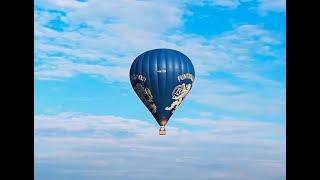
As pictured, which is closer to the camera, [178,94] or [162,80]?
[162,80]

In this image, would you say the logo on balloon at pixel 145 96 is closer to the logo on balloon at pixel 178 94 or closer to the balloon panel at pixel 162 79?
the balloon panel at pixel 162 79

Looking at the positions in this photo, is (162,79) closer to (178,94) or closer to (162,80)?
(162,80)

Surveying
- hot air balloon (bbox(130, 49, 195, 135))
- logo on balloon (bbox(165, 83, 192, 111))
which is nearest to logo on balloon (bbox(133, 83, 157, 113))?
hot air balloon (bbox(130, 49, 195, 135))

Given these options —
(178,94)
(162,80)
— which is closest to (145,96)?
(162,80)

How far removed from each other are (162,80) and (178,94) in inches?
79.8

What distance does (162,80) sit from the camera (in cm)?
3166

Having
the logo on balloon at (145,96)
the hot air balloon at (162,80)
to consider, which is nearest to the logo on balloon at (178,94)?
the hot air balloon at (162,80)

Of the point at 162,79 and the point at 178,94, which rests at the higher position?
the point at 162,79

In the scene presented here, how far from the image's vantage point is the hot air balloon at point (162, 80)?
3147 cm
